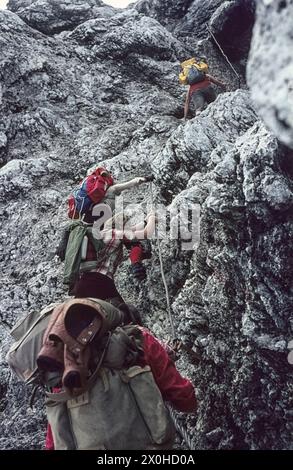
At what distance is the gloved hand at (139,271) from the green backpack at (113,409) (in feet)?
13.4

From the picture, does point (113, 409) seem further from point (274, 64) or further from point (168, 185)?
point (168, 185)

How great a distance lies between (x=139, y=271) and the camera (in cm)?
873

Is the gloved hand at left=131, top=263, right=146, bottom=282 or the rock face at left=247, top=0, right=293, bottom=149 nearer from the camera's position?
the rock face at left=247, top=0, right=293, bottom=149

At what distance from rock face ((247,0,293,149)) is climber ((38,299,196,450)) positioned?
2711mm

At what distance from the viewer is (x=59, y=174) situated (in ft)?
43.4

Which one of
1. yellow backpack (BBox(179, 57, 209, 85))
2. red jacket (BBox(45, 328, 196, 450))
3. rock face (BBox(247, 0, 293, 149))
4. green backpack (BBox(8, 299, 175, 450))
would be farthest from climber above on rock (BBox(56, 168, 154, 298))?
yellow backpack (BBox(179, 57, 209, 85))

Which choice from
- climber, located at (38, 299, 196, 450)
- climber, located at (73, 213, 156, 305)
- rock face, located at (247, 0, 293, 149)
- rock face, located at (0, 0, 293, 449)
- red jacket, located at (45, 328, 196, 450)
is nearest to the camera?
rock face, located at (247, 0, 293, 149)

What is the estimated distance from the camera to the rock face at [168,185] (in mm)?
5602

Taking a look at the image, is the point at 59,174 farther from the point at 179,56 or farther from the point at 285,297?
the point at 285,297

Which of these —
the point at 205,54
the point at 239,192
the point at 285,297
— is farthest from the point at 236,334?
the point at 205,54

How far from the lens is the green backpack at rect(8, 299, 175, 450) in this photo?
425 centimetres

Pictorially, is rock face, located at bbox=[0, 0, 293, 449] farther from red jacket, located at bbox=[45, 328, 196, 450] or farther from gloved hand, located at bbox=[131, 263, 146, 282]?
red jacket, located at bbox=[45, 328, 196, 450]

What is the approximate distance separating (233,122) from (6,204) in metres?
6.92

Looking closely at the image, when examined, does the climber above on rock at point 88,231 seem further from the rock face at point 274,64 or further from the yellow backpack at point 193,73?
the yellow backpack at point 193,73
